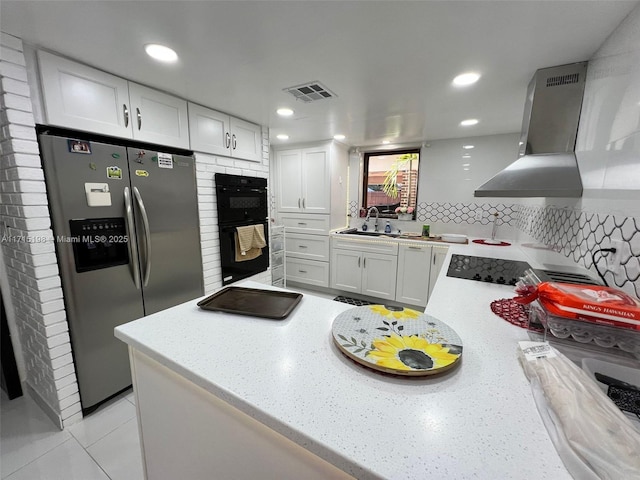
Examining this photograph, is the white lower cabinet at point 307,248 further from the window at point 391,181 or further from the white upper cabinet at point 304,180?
the window at point 391,181

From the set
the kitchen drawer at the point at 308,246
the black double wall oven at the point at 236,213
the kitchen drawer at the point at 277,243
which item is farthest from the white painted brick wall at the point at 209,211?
the kitchen drawer at the point at 308,246

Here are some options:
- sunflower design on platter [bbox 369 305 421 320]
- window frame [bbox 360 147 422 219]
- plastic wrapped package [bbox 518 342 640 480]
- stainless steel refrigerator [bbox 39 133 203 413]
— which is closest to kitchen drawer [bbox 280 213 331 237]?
window frame [bbox 360 147 422 219]

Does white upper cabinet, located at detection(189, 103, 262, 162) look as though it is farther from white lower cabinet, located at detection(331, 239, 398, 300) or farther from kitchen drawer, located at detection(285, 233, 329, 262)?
white lower cabinet, located at detection(331, 239, 398, 300)

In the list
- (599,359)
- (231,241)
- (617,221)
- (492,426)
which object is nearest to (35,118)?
(231,241)

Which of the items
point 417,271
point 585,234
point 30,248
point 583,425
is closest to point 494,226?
point 417,271

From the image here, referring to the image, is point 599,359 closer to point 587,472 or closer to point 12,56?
point 587,472

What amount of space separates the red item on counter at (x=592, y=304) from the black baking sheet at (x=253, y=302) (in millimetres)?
830

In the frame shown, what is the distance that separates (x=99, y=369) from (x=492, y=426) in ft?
6.86

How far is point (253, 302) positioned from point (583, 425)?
95 centimetres

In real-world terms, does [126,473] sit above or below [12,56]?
below

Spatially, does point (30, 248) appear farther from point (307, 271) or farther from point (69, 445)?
point (307, 271)

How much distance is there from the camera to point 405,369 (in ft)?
1.94

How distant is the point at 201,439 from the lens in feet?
2.39

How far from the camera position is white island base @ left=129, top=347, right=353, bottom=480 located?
0.55m
